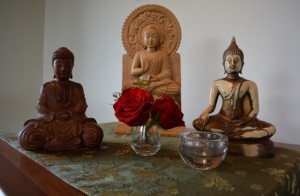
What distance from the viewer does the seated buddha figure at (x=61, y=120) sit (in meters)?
0.64

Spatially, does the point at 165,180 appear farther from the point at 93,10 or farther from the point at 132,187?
the point at 93,10

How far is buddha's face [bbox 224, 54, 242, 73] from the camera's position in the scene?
0.75m

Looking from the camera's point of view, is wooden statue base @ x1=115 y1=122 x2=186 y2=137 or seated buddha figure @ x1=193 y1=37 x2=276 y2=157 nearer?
seated buddha figure @ x1=193 y1=37 x2=276 y2=157

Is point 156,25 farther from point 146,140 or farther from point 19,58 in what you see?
point 19,58

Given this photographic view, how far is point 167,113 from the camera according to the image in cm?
58

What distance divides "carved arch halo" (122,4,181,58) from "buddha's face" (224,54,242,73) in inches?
10.5

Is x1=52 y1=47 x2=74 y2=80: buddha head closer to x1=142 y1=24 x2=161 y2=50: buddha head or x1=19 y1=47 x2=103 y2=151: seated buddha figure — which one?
x1=19 y1=47 x2=103 y2=151: seated buddha figure

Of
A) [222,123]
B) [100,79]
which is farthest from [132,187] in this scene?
[100,79]

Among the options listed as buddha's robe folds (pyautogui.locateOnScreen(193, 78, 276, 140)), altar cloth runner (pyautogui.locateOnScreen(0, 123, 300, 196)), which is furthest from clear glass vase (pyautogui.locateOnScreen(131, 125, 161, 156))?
buddha's robe folds (pyautogui.locateOnScreen(193, 78, 276, 140))

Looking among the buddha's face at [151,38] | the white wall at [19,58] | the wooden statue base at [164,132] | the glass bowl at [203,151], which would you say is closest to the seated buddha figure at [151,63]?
the buddha's face at [151,38]

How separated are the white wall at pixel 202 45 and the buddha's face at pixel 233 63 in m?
0.36

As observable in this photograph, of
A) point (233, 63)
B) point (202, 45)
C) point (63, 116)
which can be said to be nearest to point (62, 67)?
point (63, 116)

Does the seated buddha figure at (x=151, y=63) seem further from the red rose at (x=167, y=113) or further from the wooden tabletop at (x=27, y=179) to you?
the wooden tabletop at (x=27, y=179)

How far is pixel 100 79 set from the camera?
161 cm
